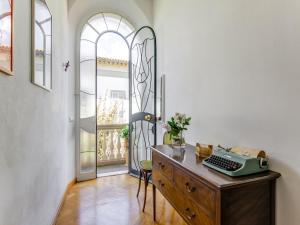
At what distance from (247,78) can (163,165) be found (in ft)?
3.58

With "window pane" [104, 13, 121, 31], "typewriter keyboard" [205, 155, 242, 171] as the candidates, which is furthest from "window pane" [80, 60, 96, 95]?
"typewriter keyboard" [205, 155, 242, 171]

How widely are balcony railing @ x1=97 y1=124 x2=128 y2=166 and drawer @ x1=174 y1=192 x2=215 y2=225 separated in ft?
9.08

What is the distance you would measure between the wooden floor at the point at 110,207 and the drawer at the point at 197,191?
86 centimetres

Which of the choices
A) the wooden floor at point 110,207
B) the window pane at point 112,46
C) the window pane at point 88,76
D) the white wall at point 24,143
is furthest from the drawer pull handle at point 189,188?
the window pane at point 112,46

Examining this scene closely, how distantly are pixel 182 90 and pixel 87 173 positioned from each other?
2.26 m

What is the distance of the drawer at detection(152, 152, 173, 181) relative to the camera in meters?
1.73

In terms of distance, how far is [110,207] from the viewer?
7.95 feet

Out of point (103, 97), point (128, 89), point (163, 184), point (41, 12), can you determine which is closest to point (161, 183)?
point (163, 184)

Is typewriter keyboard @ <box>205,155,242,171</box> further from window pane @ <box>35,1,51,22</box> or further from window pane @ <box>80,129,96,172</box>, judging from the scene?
window pane @ <box>80,129,96,172</box>

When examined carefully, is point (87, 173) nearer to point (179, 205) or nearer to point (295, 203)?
point (179, 205)

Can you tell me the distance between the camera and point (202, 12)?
2027 mm

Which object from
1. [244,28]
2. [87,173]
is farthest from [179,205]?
[87,173]

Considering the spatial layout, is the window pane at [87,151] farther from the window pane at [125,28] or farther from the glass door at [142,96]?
the window pane at [125,28]

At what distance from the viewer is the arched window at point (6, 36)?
0.90 metres
